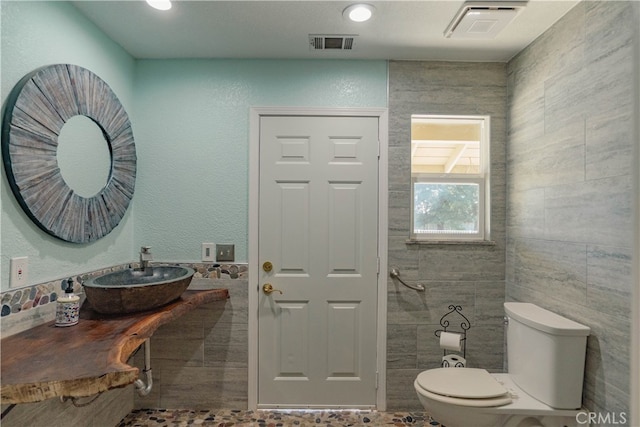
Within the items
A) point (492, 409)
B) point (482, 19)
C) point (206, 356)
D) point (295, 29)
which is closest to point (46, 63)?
point (295, 29)

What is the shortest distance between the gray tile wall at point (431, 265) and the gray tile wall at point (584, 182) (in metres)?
0.20

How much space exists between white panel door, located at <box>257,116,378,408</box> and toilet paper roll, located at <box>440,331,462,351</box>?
431mm

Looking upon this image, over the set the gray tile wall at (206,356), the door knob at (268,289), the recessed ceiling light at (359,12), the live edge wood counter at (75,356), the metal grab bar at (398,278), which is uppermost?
the recessed ceiling light at (359,12)

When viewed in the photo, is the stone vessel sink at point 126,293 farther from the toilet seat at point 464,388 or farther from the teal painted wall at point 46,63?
the toilet seat at point 464,388

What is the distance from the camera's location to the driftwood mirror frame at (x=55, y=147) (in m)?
1.39

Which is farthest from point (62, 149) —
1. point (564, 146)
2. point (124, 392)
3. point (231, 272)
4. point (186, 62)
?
point (564, 146)

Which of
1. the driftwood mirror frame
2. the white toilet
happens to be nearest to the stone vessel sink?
the driftwood mirror frame

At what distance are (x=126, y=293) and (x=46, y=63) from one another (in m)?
1.13

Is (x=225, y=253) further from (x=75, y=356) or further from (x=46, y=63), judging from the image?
(x=46, y=63)

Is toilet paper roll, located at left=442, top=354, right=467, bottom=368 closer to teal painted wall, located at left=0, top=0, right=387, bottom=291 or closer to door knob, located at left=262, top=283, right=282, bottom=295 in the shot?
door knob, located at left=262, top=283, right=282, bottom=295

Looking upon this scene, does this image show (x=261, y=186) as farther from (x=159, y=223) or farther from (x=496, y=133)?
(x=496, y=133)

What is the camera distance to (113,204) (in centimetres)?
200

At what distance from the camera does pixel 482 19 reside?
1.76m

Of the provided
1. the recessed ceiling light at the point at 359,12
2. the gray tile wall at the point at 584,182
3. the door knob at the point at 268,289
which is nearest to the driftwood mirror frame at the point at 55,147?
the door knob at the point at 268,289
